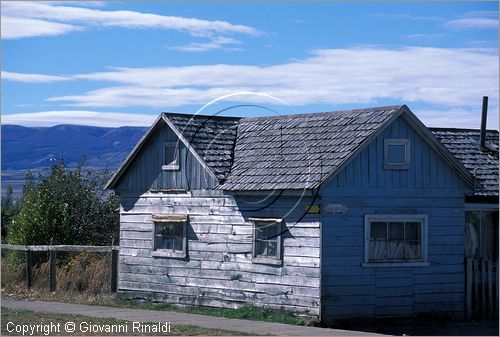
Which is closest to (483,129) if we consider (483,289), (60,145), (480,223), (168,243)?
(480,223)

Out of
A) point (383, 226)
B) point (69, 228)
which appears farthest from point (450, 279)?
point (69, 228)

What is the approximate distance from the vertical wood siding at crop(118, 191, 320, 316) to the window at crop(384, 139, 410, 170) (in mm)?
2334

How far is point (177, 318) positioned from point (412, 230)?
572 cm

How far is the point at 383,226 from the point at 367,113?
106 inches

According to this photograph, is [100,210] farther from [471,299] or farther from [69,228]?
[471,299]

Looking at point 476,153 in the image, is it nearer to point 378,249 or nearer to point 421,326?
point 378,249

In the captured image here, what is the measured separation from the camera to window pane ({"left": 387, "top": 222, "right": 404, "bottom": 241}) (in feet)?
72.8

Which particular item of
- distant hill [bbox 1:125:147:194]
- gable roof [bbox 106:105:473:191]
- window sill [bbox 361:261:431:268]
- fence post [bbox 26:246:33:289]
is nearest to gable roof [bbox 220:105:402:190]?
gable roof [bbox 106:105:473:191]

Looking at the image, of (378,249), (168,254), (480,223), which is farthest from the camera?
(168,254)

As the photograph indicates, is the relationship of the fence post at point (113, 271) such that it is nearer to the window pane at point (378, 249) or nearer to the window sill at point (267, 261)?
the window sill at point (267, 261)

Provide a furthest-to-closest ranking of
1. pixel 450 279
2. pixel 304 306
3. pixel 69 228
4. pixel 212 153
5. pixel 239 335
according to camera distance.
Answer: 1. pixel 69 228
2. pixel 212 153
3. pixel 450 279
4. pixel 304 306
5. pixel 239 335

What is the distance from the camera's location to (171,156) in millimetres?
25484

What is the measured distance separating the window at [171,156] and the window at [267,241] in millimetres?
3474

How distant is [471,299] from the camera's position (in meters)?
23.3
